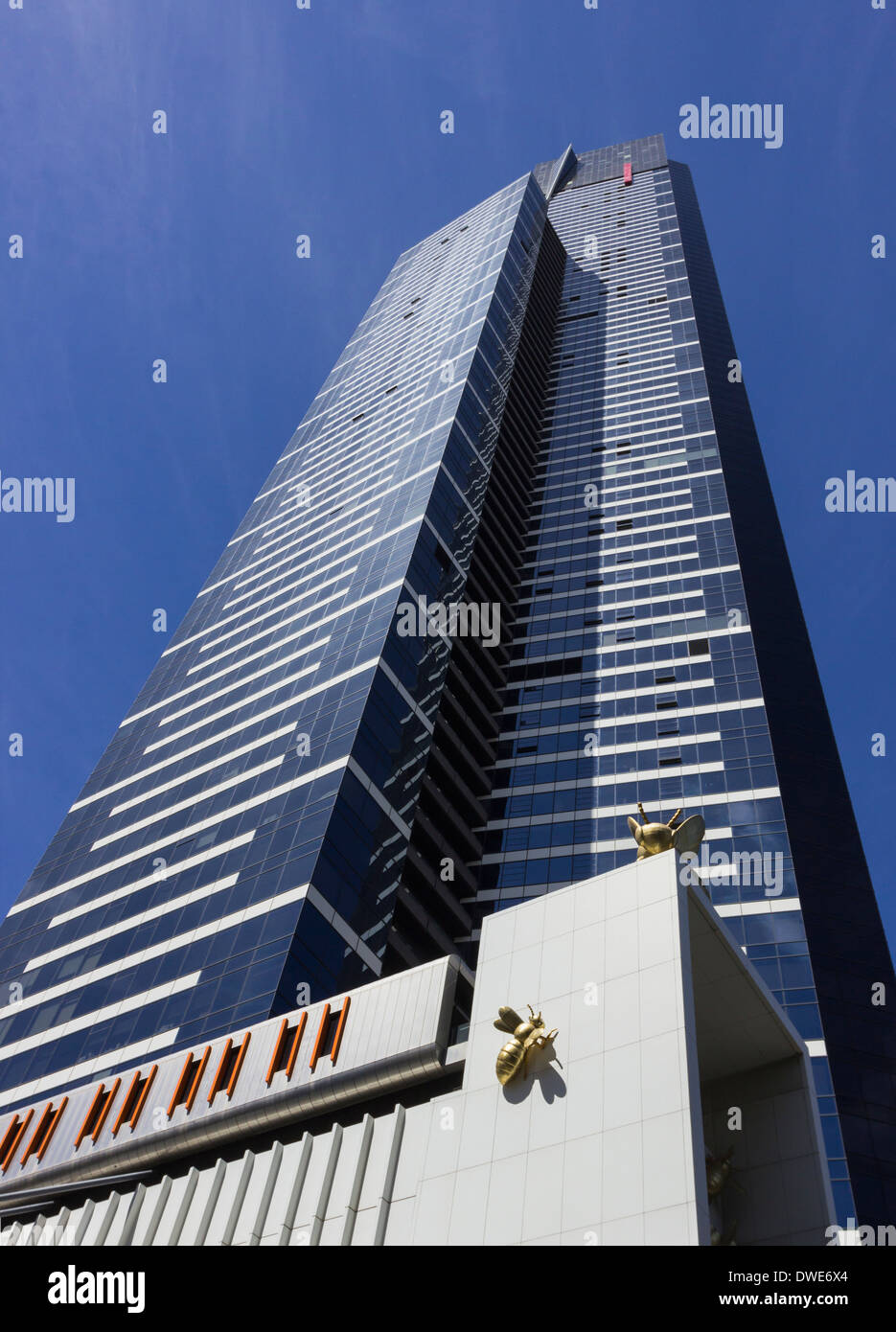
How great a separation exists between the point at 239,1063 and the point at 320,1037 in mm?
2969

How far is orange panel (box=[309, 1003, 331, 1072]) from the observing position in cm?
2767

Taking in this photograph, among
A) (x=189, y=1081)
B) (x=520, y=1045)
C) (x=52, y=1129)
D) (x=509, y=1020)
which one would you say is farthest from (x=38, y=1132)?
(x=520, y=1045)

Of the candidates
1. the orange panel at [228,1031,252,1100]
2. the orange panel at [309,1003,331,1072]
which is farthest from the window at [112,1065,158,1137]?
the orange panel at [309,1003,331,1072]

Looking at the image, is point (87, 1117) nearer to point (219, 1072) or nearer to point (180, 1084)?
point (180, 1084)

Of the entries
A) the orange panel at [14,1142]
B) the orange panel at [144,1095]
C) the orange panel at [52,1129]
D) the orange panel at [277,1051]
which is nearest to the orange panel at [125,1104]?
the orange panel at [144,1095]

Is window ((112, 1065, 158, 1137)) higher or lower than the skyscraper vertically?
lower

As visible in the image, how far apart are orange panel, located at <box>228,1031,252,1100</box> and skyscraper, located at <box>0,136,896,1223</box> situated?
17.3ft

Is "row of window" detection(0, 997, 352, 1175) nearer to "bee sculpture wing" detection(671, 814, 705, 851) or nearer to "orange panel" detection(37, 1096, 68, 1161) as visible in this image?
"orange panel" detection(37, 1096, 68, 1161)

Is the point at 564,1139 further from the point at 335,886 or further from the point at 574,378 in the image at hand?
the point at 574,378

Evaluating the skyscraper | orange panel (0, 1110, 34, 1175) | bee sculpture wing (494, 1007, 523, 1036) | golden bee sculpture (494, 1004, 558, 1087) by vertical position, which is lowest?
golden bee sculpture (494, 1004, 558, 1087)

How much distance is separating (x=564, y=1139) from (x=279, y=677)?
42.9 meters

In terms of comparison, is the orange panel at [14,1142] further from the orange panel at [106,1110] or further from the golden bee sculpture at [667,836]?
the golden bee sculpture at [667,836]

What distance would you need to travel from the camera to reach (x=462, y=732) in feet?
212

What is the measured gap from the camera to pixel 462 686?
217 feet
